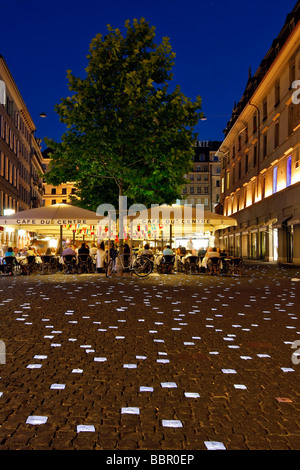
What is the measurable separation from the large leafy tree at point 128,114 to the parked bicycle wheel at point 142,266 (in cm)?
368

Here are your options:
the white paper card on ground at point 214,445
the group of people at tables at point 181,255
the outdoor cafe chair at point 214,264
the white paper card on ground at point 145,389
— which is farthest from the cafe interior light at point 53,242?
the white paper card on ground at point 214,445

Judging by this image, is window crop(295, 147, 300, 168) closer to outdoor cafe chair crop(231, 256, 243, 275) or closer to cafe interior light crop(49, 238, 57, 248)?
outdoor cafe chair crop(231, 256, 243, 275)

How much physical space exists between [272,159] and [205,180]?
7167cm

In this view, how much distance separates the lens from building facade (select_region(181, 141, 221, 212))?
350 ft

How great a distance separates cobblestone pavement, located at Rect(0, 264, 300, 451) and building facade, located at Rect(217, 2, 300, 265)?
23.4 m

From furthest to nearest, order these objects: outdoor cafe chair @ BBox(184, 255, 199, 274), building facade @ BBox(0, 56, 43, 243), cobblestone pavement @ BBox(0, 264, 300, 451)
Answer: building facade @ BBox(0, 56, 43, 243) < outdoor cafe chair @ BBox(184, 255, 199, 274) < cobblestone pavement @ BBox(0, 264, 300, 451)

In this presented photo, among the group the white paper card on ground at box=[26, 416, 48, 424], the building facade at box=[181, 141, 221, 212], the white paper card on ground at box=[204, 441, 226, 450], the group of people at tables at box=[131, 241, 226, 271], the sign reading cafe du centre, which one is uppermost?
the building facade at box=[181, 141, 221, 212]

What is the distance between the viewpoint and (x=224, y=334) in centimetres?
726

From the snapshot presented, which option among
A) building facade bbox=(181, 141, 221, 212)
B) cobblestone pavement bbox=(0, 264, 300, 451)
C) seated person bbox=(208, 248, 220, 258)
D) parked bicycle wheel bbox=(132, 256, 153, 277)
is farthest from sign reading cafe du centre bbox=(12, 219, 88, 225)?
building facade bbox=(181, 141, 221, 212)

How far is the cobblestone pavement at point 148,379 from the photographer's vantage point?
3.34 meters

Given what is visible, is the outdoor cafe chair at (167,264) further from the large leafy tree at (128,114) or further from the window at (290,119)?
the window at (290,119)

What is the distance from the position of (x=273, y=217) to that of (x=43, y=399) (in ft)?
112
